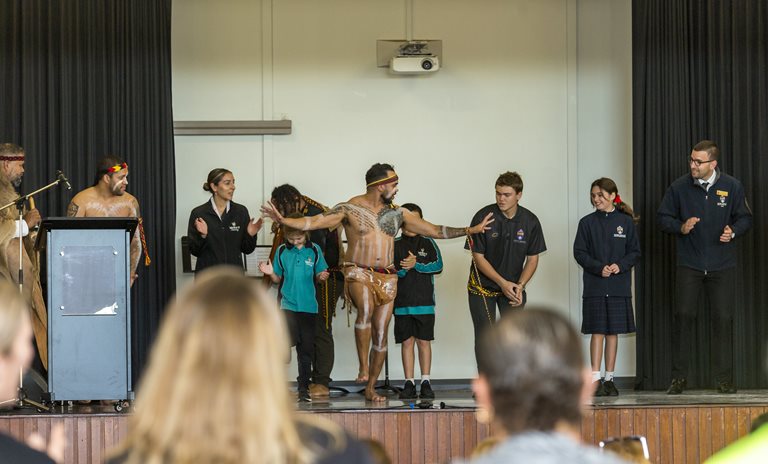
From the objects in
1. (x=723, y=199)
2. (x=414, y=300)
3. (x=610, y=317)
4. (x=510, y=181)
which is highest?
(x=510, y=181)

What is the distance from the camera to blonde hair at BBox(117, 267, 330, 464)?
159 cm

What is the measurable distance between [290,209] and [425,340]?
1.32 metres

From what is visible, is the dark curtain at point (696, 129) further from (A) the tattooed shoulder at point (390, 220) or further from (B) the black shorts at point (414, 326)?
(A) the tattooed shoulder at point (390, 220)

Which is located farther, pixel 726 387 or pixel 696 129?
pixel 696 129

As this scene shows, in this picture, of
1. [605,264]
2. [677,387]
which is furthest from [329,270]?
[677,387]

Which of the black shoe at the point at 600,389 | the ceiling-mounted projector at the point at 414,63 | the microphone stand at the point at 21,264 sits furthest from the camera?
the ceiling-mounted projector at the point at 414,63

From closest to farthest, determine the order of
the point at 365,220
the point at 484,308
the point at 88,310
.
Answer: the point at 88,310 → the point at 365,220 → the point at 484,308

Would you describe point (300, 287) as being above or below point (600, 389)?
above

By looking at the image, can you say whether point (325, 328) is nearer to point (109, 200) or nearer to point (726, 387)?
point (109, 200)

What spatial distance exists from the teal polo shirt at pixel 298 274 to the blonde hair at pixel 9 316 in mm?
5312

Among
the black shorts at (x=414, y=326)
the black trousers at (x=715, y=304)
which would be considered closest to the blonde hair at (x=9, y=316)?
the black shorts at (x=414, y=326)

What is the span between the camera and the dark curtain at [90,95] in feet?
25.9

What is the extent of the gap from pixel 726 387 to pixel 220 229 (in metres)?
A: 3.65

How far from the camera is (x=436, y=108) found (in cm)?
901
